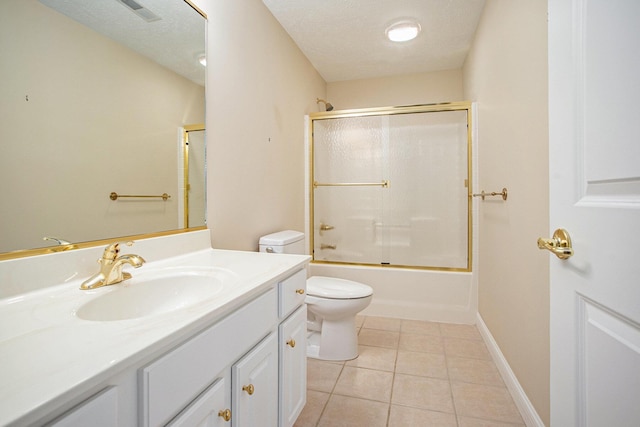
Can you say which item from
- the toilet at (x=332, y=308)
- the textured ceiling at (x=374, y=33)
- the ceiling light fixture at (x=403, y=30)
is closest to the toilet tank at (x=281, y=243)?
the toilet at (x=332, y=308)

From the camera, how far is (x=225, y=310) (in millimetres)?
741

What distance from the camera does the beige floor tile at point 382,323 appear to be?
2426 millimetres

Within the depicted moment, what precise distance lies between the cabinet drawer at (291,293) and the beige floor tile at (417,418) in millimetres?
752

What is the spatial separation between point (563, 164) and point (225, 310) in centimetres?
87

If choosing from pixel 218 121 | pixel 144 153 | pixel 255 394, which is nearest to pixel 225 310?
pixel 255 394

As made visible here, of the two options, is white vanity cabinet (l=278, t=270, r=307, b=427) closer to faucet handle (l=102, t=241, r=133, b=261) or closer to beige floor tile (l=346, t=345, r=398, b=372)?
faucet handle (l=102, t=241, r=133, b=261)

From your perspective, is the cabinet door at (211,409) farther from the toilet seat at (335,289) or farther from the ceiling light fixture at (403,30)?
the ceiling light fixture at (403,30)

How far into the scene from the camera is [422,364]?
188cm

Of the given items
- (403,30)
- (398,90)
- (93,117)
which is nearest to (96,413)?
(93,117)

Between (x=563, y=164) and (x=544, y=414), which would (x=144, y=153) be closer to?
(x=563, y=164)

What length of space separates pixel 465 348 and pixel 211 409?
191cm

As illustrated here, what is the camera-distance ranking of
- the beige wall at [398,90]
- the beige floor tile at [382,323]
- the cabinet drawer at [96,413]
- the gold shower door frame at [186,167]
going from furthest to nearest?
1. the beige wall at [398,90]
2. the beige floor tile at [382,323]
3. the gold shower door frame at [186,167]
4. the cabinet drawer at [96,413]

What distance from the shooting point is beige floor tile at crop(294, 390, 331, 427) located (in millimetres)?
1387

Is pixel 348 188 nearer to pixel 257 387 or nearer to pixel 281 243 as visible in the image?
pixel 281 243
